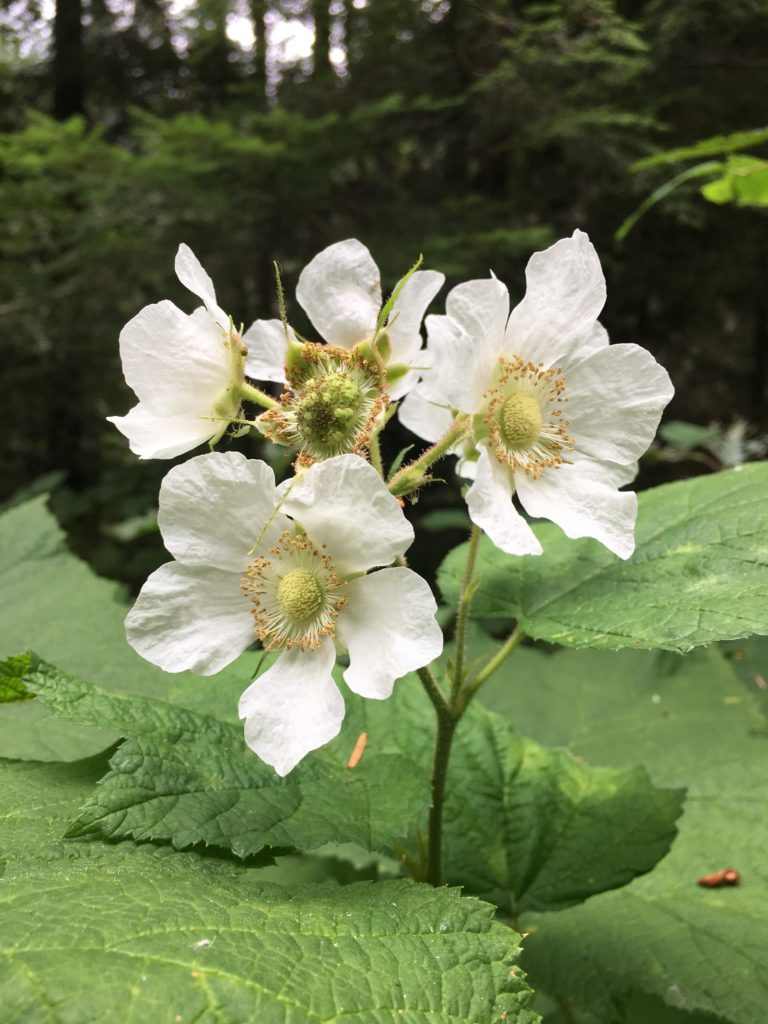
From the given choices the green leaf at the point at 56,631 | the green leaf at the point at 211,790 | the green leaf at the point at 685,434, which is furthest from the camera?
the green leaf at the point at 685,434

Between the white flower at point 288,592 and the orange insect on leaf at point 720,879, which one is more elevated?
the white flower at point 288,592

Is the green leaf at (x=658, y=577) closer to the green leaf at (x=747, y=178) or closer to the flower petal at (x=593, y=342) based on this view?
the flower petal at (x=593, y=342)

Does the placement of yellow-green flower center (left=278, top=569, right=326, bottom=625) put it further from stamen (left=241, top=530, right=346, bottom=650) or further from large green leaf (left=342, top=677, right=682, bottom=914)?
large green leaf (left=342, top=677, right=682, bottom=914)

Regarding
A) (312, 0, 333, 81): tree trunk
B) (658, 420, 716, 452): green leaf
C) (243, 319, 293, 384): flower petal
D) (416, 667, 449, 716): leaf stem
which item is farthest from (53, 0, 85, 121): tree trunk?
(416, 667, 449, 716): leaf stem

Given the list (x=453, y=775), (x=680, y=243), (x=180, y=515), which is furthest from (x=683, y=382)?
(x=180, y=515)

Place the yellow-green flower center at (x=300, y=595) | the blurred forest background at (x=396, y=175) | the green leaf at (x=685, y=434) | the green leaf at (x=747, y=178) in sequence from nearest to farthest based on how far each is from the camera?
the yellow-green flower center at (x=300, y=595) → the green leaf at (x=747, y=178) → the green leaf at (x=685, y=434) → the blurred forest background at (x=396, y=175)

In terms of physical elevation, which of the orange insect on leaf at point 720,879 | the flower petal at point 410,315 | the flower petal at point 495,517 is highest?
the flower petal at point 410,315

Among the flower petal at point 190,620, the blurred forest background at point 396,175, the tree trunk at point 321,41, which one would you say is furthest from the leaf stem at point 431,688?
the tree trunk at point 321,41

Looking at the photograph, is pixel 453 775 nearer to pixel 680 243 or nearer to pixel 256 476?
pixel 256 476

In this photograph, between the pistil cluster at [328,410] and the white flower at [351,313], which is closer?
the pistil cluster at [328,410]
